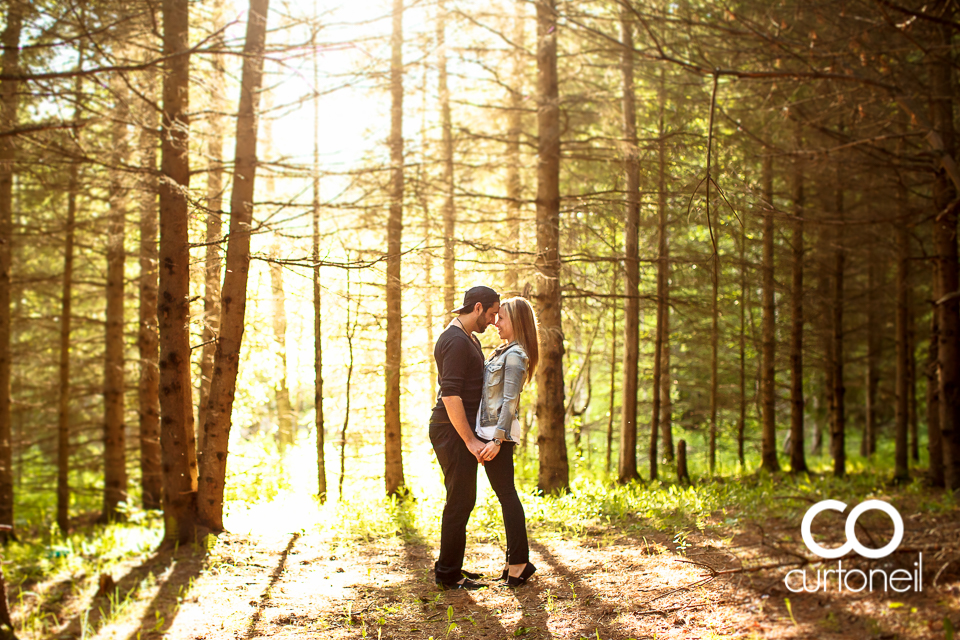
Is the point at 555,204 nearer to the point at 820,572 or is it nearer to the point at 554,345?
the point at 554,345

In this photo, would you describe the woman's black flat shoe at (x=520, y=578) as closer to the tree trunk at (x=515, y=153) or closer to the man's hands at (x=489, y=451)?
the man's hands at (x=489, y=451)

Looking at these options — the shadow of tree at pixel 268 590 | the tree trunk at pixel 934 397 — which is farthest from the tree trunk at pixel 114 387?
the tree trunk at pixel 934 397

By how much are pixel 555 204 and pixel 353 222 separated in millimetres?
3250

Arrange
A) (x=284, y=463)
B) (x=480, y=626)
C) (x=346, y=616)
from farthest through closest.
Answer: (x=284, y=463)
(x=346, y=616)
(x=480, y=626)

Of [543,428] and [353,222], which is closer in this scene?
[543,428]

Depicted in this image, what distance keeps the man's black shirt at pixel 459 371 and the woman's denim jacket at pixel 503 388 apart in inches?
3.1

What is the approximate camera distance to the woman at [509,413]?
4457mm

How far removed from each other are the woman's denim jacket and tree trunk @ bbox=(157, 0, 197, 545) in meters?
3.93

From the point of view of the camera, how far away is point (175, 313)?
6938 mm

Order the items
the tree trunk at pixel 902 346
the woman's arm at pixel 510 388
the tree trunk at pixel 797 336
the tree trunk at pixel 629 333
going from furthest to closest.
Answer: the tree trunk at pixel 797 336 < the tree trunk at pixel 902 346 < the tree trunk at pixel 629 333 < the woman's arm at pixel 510 388

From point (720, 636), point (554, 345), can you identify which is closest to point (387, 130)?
point (554, 345)

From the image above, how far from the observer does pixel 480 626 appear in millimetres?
4023

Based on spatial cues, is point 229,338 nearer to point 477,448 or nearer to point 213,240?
point 213,240

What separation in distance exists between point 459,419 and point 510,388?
402 mm
